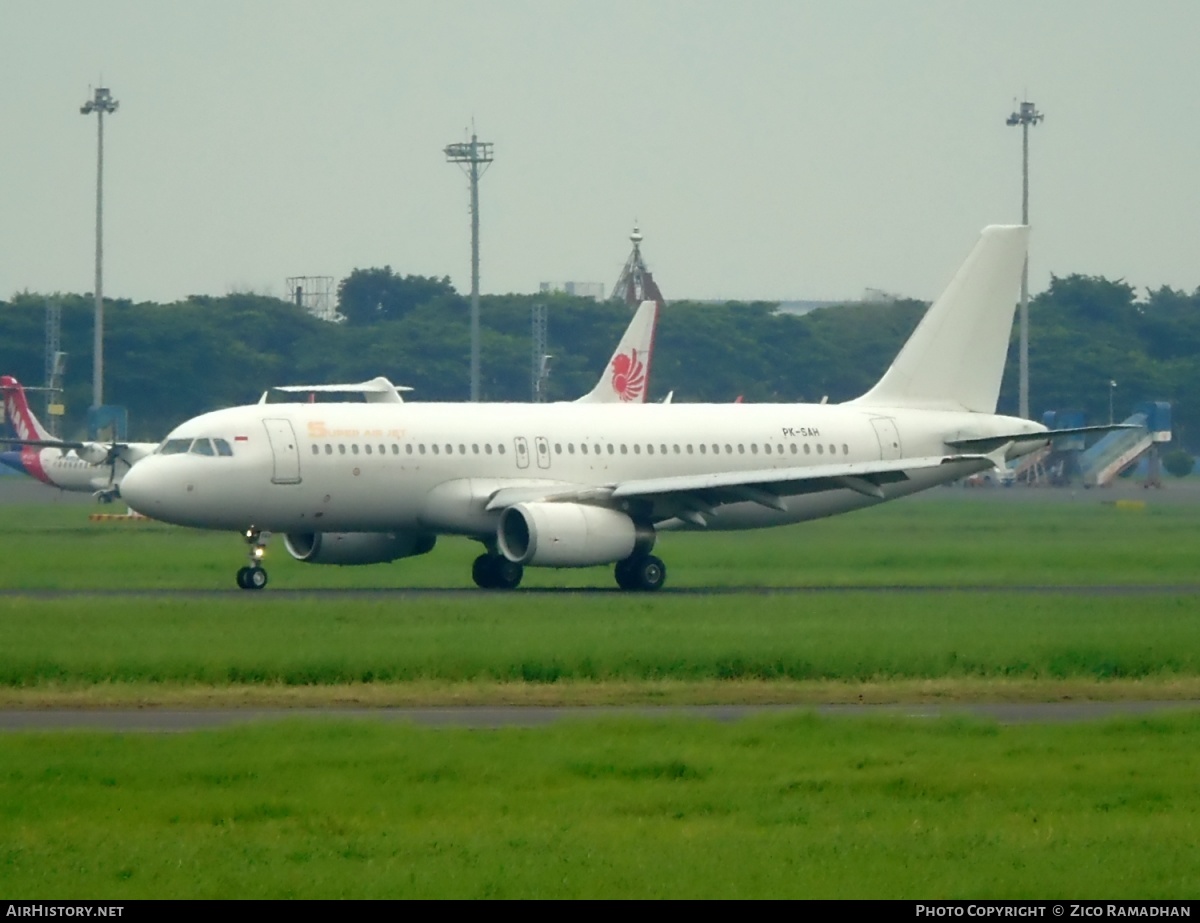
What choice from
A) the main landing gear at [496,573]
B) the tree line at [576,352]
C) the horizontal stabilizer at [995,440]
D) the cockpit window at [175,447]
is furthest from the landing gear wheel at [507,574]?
the tree line at [576,352]

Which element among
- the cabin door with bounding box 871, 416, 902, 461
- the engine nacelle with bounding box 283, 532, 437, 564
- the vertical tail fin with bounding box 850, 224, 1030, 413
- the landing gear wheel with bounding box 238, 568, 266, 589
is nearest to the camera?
the landing gear wheel with bounding box 238, 568, 266, 589

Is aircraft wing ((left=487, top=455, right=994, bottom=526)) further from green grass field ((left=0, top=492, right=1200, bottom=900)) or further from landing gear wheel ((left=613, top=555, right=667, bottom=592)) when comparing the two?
green grass field ((left=0, top=492, right=1200, bottom=900))

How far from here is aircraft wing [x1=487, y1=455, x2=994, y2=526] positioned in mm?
39156

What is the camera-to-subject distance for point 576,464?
41.4 metres

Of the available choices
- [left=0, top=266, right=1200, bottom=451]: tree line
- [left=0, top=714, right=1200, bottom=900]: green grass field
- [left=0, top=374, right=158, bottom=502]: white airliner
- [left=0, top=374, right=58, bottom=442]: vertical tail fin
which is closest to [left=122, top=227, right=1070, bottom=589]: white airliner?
[left=0, top=714, right=1200, bottom=900]: green grass field

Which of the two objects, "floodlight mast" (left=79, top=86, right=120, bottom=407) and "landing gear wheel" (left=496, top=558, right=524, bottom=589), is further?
"floodlight mast" (left=79, top=86, right=120, bottom=407)

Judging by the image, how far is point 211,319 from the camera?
4729 inches

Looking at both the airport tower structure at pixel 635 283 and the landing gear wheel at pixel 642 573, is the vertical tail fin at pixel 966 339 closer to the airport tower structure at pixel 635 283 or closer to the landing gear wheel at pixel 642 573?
the landing gear wheel at pixel 642 573

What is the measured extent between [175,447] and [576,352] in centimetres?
9172

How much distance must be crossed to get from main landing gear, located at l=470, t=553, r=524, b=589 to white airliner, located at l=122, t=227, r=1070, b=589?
35mm

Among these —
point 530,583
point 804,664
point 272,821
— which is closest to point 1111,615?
point 804,664

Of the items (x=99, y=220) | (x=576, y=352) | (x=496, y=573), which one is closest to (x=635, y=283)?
(x=576, y=352)

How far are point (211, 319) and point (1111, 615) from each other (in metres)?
93.1

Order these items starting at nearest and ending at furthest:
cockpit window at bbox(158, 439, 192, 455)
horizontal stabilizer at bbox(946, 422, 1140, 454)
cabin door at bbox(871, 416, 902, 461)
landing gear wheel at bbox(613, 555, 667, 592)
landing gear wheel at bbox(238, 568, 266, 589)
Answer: landing gear wheel at bbox(238, 568, 266, 589), cockpit window at bbox(158, 439, 192, 455), landing gear wheel at bbox(613, 555, 667, 592), horizontal stabilizer at bbox(946, 422, 1140, 454), cabin door at bbox(871, 416, 902, 461)
